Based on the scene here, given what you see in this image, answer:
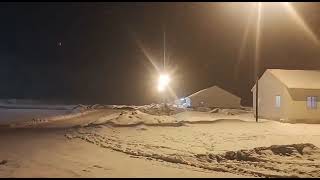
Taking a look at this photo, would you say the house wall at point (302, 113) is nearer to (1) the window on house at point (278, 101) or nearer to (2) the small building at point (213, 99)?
(1) the window on house at point (278, 101)

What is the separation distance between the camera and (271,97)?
42406 mm

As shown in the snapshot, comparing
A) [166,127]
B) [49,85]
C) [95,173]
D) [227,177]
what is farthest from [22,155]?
[49,85]

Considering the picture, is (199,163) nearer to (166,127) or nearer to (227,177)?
(227,177)

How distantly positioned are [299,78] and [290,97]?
414 centimetres

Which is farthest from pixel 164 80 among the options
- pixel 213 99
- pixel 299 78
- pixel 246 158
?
pixel 246 158

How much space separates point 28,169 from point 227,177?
5196 millimetres

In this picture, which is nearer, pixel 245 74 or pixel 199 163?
pixel 199 163

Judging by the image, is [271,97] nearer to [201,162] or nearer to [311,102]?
[311,102]

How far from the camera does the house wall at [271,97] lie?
40156mm

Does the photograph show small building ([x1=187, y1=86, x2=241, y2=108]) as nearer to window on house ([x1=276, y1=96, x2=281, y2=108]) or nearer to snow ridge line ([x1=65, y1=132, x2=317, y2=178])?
window on house ([x1=276, y1=96, x2=281, y2=108])

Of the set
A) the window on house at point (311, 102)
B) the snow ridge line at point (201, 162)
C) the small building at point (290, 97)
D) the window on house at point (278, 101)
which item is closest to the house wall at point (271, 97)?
the small building at point (290, 97)

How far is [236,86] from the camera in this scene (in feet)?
402

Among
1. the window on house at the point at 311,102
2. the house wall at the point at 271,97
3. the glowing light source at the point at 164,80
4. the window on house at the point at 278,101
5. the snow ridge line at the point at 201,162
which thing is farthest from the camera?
the glowing light source at the point at 164,80

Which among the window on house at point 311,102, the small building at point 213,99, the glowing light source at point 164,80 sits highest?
the glowing light source at point 164,80
